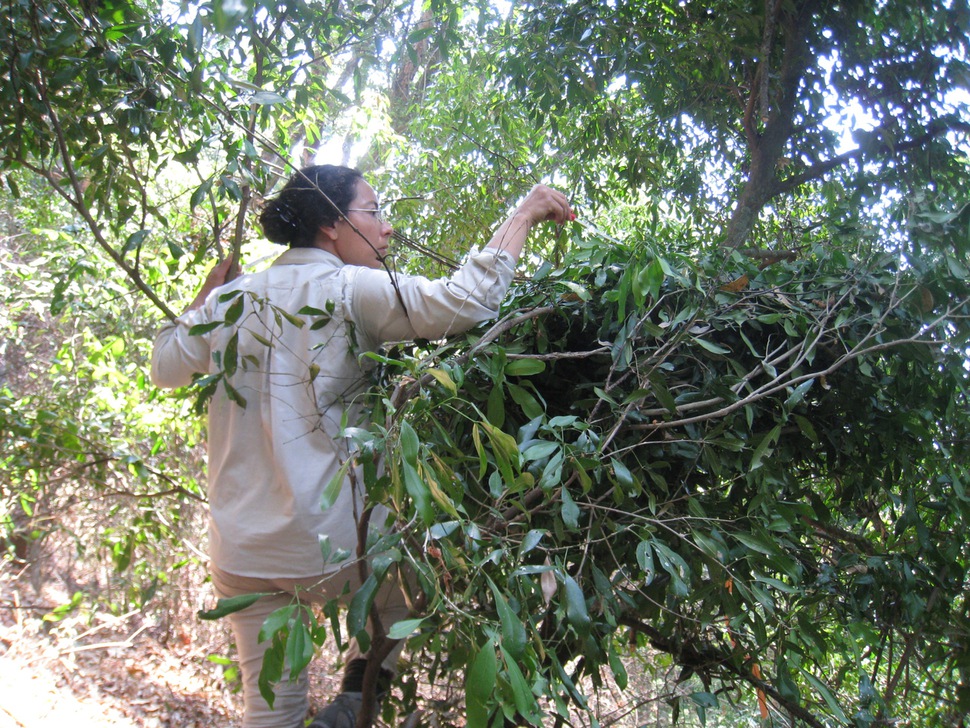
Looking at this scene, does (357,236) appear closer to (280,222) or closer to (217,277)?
(280,222)

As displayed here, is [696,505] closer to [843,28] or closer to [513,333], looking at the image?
[513,333]

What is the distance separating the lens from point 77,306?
274 cm

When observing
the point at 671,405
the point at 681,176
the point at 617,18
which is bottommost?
the point at 671,405

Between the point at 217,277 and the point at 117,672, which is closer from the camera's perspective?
the point at 217,277

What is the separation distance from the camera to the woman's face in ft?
6.06

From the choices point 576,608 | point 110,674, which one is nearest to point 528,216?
point 576,608

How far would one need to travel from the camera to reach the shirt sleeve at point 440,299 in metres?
1.51

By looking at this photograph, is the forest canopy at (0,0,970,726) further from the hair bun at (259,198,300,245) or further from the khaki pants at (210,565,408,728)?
the khaki pants at (210,565,408,728)

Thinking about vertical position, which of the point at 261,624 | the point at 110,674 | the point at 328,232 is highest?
the point at 328,232

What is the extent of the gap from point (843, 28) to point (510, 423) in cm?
178

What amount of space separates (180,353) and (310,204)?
0.44m

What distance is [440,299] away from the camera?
1.51m

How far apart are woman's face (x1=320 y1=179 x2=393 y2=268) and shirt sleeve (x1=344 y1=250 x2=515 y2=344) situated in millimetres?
251

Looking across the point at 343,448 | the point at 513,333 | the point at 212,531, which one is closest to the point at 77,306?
the point at 212,531
